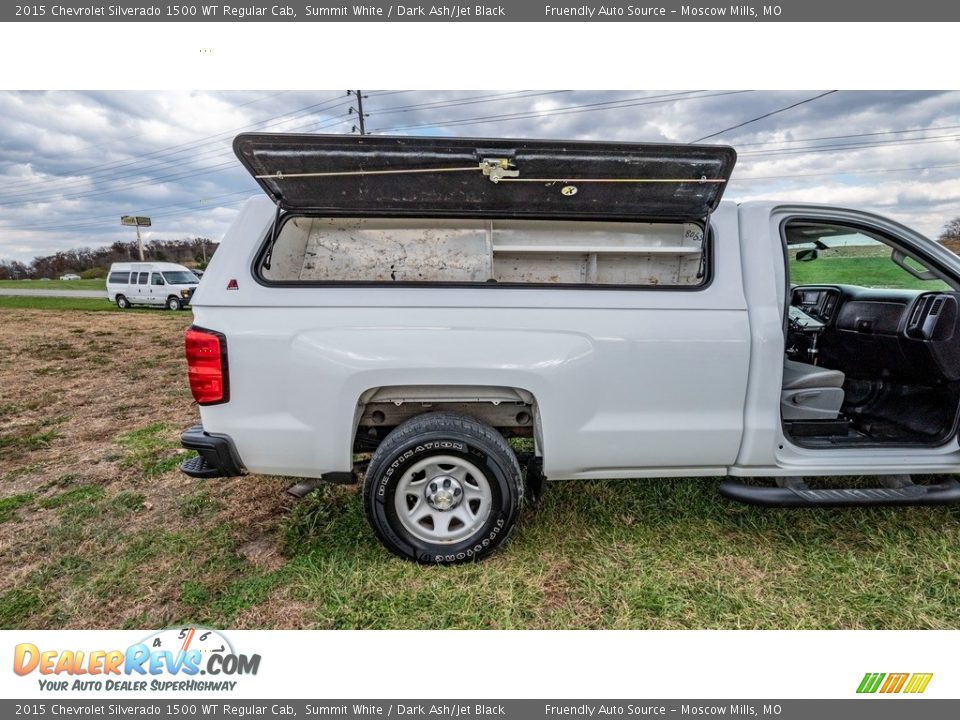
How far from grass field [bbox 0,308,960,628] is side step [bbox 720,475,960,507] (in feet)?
0.97

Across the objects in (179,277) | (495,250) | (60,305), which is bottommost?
(60,305)

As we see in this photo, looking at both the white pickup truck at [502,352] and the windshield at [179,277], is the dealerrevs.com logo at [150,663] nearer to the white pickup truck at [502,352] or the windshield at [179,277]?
the white pickup truck at [502,352]

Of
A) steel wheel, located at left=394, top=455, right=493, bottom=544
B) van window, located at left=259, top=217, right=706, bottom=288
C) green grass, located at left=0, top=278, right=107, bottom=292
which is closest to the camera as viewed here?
steel wheel, located at left=394, top=455, right=493, bottom=544

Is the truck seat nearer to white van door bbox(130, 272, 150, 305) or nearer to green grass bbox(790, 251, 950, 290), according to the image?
green grass bbox(790, 251, 950, 290)

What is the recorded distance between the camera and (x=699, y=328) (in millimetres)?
2578

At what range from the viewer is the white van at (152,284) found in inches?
822

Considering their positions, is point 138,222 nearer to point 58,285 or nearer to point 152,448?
point 58,285

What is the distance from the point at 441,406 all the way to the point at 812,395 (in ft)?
8.02

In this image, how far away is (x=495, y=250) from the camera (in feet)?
11.7

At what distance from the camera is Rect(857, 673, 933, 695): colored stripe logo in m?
2.13

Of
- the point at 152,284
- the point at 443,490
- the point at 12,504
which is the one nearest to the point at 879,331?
the point at 443,490

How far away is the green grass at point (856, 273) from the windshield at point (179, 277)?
74.4 feet

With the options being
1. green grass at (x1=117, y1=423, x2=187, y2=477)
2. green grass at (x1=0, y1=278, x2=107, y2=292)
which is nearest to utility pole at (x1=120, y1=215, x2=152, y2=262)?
green grass at (x1=0, y1=278, x2=107, y2=292)

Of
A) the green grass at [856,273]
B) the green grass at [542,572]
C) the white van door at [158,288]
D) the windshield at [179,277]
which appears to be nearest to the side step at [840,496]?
the green grass at [542,572]
